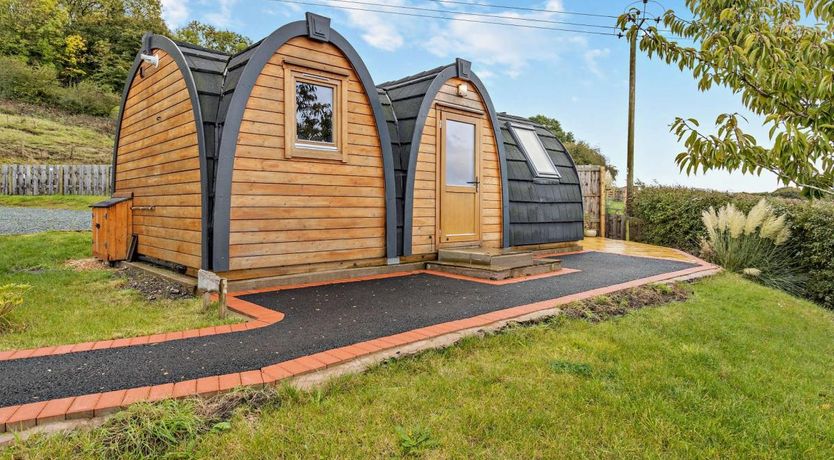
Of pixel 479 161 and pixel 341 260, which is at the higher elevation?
pixel 479 161

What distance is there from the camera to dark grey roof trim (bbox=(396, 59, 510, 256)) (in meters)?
6.85

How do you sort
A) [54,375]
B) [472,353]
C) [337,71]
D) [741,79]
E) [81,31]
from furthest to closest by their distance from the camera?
[81,31] < [337,71] < [472,353] < [741,79] < [54,375]

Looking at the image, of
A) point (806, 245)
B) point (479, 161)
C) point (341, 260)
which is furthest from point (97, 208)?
point (806, 245)

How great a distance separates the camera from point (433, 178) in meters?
7.26

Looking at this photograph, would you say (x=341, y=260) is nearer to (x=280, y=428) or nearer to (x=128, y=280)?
(x=128, y=280)

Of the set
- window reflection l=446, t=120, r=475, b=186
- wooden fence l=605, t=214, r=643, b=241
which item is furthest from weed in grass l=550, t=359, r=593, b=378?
wooden fence l=605, t=214, r=643, b=241

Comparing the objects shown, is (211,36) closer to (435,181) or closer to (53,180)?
(53,180)

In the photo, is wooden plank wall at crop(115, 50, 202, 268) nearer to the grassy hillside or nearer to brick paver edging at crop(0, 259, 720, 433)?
brick paver edging at crop(0, 259, 720, 433)

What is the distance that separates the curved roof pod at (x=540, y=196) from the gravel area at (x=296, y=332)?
7.14 feet

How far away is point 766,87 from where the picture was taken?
290cm

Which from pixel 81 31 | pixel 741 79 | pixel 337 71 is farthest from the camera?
pixel 81 31

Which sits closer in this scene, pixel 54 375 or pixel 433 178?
→ pixel 54 375

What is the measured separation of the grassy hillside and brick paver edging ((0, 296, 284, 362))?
2001 centimetres

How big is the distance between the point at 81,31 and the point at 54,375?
38.1 meters
